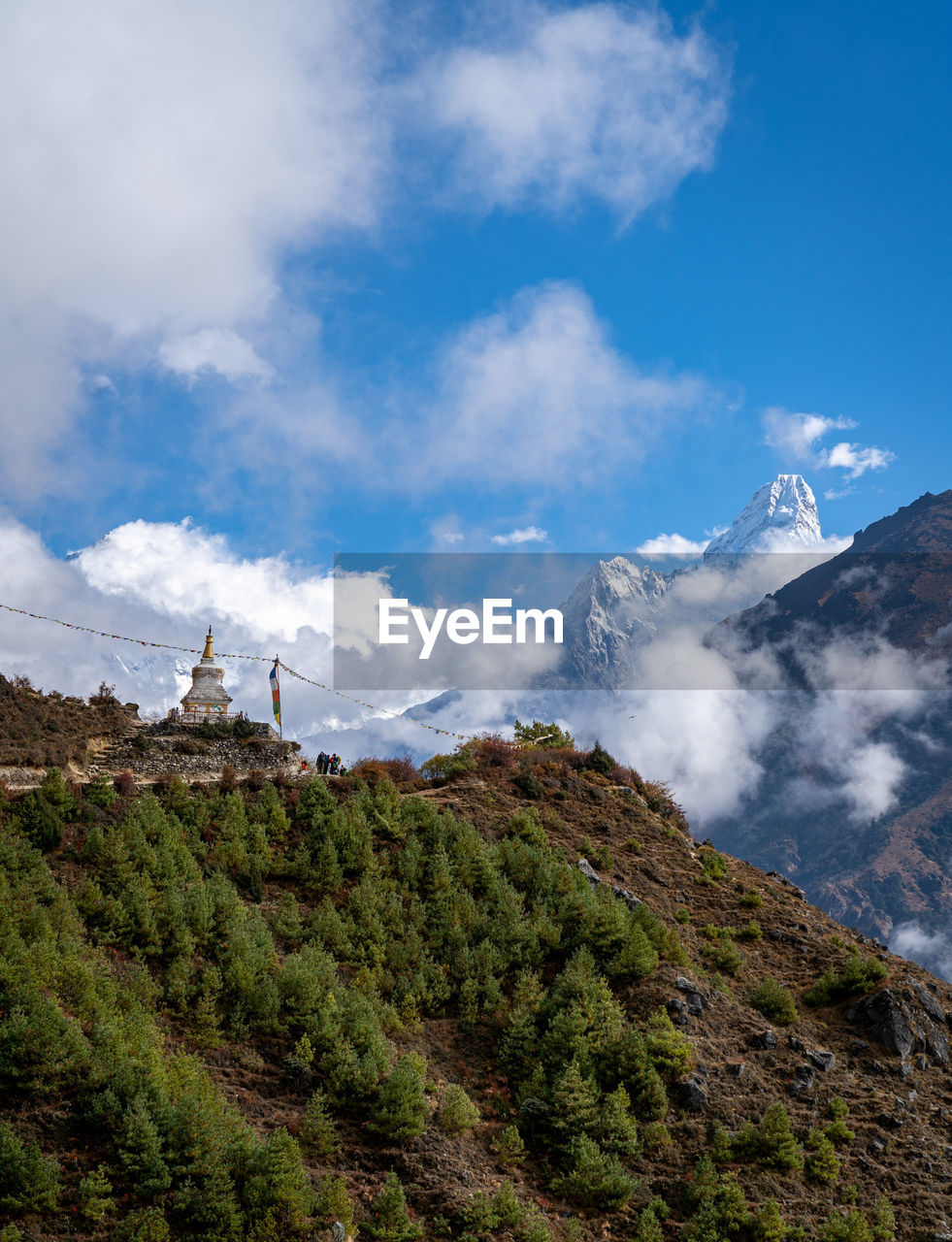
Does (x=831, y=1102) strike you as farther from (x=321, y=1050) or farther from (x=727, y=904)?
(x=321, y=1050)

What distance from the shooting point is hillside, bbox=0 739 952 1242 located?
1242 centimetres

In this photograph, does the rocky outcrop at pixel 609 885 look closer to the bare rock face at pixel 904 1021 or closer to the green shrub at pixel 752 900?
the green shrub at pixel 752 900

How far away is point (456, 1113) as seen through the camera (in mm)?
15406

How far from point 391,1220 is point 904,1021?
1606 cm

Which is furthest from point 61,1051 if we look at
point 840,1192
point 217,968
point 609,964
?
point 840,1192

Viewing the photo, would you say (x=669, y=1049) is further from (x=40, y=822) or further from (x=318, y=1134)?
(x=40, y=822)

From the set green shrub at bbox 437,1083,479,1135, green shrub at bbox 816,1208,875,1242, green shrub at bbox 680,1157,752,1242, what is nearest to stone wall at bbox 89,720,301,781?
green shrub at bbox 437,1083,479,1135

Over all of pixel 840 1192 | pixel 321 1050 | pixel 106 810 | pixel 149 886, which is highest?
pixel 106 810

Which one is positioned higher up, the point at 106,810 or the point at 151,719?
the point at 151,719

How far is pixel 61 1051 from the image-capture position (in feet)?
42.2

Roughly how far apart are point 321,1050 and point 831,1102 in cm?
1211

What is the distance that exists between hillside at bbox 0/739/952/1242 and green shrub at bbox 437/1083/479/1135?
0.06m

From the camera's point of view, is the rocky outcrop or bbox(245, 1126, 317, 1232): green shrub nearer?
bbox(245, 1126, 317, 1232): green shrub

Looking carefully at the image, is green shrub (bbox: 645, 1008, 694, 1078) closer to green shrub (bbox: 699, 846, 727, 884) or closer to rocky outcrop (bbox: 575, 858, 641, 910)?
rocky outcrop (bbox: 575, 858, 641, 910)
